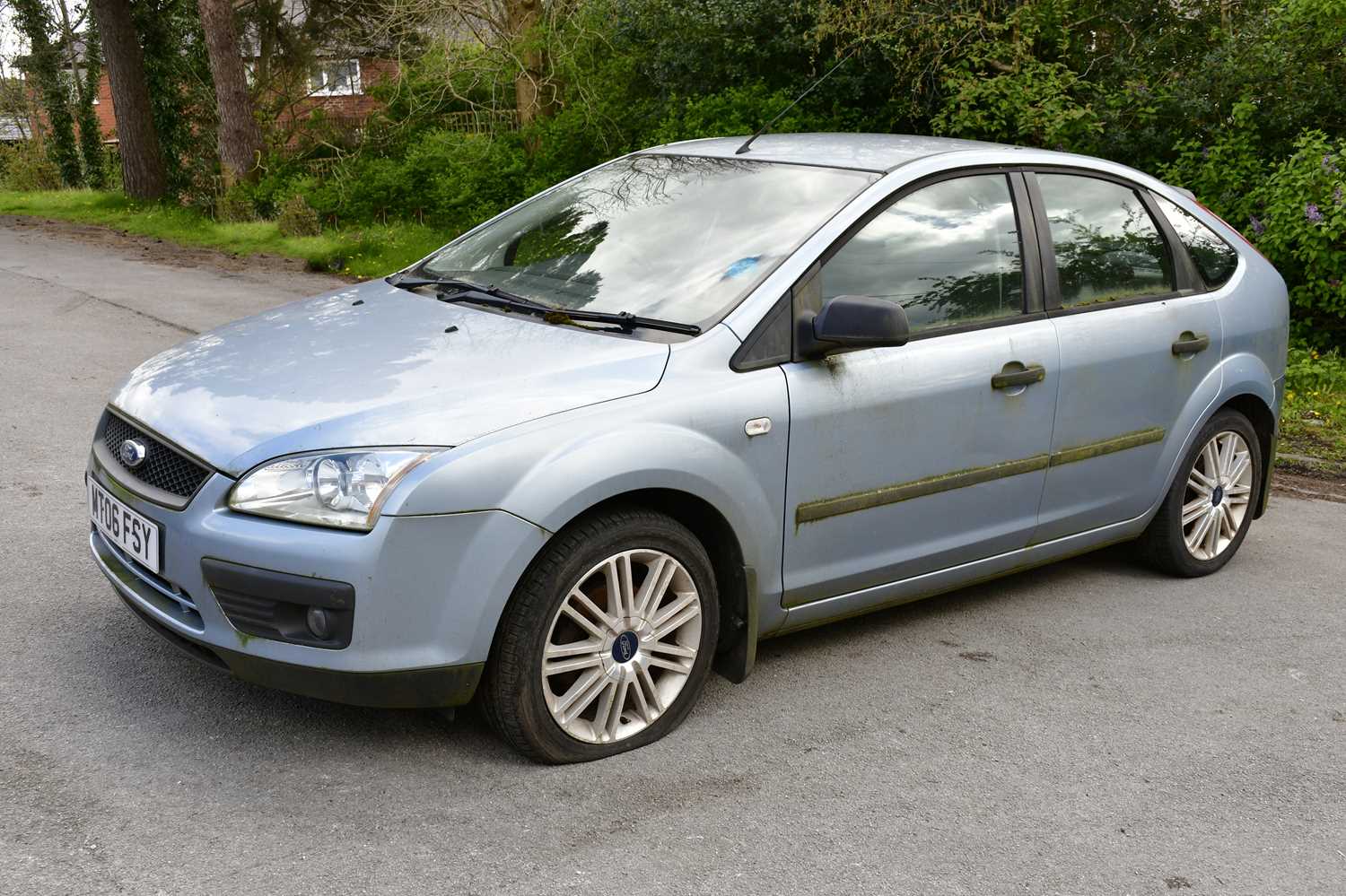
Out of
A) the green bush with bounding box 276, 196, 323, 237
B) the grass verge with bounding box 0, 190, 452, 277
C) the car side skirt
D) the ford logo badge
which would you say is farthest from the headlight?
the green bush with bounding box 276, 196, 323, 237

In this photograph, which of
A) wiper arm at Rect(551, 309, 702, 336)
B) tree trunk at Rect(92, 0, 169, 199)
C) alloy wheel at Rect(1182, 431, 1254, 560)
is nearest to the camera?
wiper arm at Rect(551, 309, 702, 336)

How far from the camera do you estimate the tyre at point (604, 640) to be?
351 cm

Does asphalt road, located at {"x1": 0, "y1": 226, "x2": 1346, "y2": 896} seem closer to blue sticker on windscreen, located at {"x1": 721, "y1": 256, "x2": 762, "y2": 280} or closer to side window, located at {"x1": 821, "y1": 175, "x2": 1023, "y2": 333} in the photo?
side window, located at {"x1": 821, "y1": 175, "x2": 1023, "y2": 333}

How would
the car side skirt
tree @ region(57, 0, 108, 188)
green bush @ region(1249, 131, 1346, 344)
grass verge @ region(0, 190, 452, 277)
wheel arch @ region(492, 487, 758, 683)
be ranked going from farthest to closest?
tree @ region(57, 0, 108, 188) < grass verge @ region(0, 190, 452, 277) < green bush @ region(1249, 131, 1346, 344) < the car side skirt < wheel arch @ region(492, 487, 758, 683)

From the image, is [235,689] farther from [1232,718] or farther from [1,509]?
[1232,718]

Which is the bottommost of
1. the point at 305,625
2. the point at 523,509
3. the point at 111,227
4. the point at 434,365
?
the point at 111,227

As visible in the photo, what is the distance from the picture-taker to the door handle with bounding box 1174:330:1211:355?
5.12m

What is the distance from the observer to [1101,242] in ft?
16.5

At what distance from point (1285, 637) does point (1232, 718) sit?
0.92 m

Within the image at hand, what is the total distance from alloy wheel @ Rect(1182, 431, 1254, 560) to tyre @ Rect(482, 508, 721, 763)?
263 cm

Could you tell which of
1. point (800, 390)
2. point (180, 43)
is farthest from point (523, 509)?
point (180, 43)

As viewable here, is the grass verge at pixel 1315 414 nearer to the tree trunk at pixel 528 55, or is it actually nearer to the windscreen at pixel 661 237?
the windscreen at pixel 661 237

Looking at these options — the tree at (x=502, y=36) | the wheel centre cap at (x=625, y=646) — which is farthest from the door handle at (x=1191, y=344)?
the tree at (x=502, y=36)

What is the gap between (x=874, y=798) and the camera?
3596 mm
